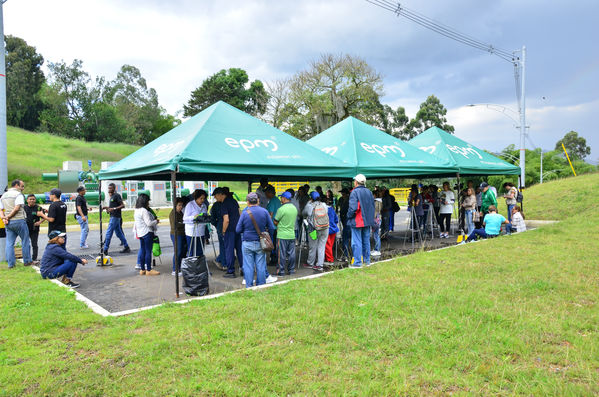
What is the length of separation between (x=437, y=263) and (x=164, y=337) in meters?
5.77

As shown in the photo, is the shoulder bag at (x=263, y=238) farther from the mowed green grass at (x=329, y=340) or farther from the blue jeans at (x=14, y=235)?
the blue jeans at (x=14, y=235)

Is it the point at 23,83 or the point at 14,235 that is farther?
the point at 23,83

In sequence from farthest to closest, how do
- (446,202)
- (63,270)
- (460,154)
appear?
1. (446,202)
2. (460,154)
3. (63,270)

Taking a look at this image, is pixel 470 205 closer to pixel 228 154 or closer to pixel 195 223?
pixel 228 154

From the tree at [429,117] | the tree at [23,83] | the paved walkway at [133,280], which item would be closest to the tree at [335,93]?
the tree at [429,117]

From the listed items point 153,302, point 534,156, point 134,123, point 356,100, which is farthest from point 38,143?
point 534,156

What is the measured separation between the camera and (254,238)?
657 cm

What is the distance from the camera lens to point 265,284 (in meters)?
6.82

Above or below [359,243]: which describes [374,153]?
above

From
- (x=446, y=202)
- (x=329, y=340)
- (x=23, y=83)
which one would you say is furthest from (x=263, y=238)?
(x=23, y=83)

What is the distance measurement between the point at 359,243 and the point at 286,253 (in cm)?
161

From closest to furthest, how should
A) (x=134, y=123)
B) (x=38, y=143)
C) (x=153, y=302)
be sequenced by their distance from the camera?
(x=153, y=302) → (x=38, y=143) → (x=134, y=123)

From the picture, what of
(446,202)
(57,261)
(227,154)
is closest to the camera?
(227,154)

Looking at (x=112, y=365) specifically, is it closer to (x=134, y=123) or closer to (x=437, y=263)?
(x=437, y=263)
